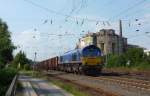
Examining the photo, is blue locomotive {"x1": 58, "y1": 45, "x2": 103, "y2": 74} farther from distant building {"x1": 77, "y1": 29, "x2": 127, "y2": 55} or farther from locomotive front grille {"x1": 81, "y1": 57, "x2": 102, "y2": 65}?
distant building {"x1": 77, "y1": 29, "x2": 127, "y2": 55}

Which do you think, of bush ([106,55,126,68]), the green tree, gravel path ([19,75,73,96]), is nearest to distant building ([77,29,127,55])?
bush ([106,55,126,68])

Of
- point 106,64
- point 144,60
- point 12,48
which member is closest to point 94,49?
point 144,60

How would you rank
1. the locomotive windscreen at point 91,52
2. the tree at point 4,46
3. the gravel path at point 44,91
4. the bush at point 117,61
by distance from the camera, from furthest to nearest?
the bush at point 117,61
the locomotive windscreen at point 91,52
the tree at point 4,46
the gravel path at point 44,91

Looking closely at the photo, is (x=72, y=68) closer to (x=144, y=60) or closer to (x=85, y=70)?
(x=85, y=70)

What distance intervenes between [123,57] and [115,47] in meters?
47.3

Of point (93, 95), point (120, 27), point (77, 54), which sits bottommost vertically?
point (93, 95)

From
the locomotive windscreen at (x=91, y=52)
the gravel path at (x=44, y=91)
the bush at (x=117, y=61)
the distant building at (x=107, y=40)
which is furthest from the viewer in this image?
the distant building at (x=107, y=40)

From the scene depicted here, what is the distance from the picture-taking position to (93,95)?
2116 centimetres

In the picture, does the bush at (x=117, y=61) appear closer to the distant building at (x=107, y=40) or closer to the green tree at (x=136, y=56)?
the green tree at (x=136, y=56)

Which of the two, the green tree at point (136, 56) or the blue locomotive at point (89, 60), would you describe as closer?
the blue locomotive at point (89, 60)

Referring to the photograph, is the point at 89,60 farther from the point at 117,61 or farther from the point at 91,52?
the point at 117,61

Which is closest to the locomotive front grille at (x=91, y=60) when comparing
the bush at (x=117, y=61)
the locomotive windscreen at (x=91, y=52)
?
the locomotive windscreen at (x=91, y=52)

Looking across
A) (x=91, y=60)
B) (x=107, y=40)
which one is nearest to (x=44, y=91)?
(x=91, y=60)

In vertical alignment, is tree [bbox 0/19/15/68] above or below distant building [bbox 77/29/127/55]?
below
